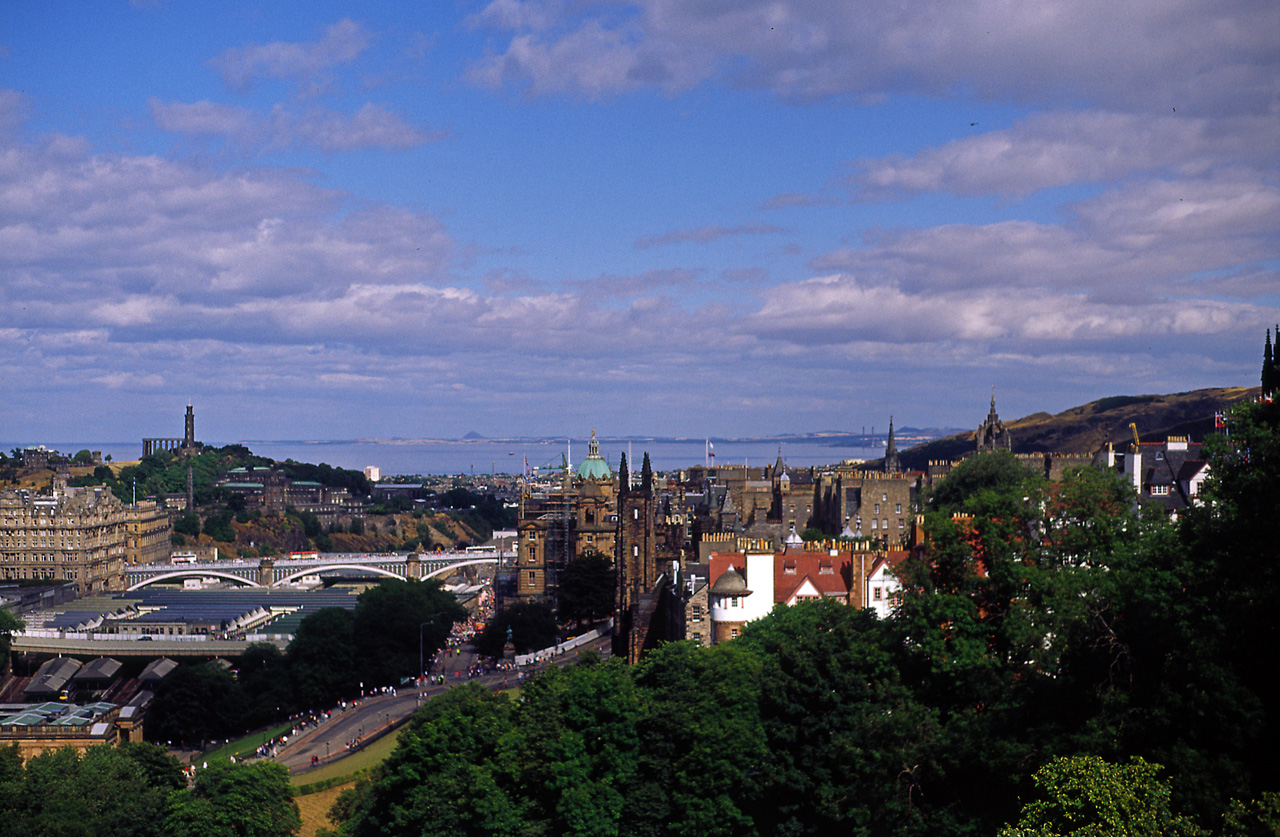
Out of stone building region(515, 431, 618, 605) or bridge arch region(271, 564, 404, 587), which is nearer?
stone building region(515, 431, 618, 605)

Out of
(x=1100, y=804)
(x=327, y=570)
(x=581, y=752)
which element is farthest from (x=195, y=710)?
(x=327, y=570)

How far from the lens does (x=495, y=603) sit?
4161 inches

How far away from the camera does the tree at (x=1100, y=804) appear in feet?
70.5

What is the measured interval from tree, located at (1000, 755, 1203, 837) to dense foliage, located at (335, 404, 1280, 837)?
44 mm

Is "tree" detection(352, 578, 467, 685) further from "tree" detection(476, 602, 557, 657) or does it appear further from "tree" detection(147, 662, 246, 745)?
"tree" detection(147, 662, 246, 745)

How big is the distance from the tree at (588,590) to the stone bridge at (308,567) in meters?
53.8

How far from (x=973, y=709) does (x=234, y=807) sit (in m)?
24.6

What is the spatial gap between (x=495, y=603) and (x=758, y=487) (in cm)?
2671

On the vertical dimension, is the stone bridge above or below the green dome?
below

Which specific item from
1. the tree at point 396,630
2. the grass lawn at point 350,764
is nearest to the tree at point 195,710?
the tree at point 396,630

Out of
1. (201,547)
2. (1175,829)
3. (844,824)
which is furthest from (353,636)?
(201,547)

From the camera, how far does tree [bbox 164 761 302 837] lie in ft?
134

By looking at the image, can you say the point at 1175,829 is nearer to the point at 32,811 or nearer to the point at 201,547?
the point at 32,811

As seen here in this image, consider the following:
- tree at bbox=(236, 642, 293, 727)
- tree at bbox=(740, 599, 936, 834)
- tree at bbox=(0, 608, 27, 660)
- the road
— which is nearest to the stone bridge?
tree at bbox=(0, 608, 27, 660)
